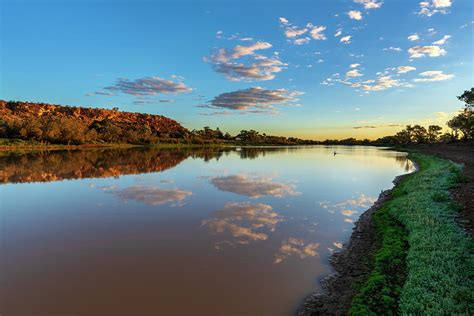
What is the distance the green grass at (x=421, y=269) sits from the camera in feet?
19.1

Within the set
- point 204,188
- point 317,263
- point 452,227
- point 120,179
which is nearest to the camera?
point 317,263

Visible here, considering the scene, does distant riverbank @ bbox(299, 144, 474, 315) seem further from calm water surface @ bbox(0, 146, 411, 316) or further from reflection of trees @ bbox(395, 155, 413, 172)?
reflection of trees @ bbox(395, 155, 413, 172)

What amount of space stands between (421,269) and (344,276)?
1.91m

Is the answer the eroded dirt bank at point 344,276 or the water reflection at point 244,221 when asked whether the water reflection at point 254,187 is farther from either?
the eroded dirt bank at point 344,276

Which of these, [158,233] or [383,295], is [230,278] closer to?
[383,295]

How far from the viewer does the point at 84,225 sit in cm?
1244

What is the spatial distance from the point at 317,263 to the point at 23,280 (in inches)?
333

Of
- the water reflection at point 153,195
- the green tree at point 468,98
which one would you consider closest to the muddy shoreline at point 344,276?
the water reflection at point 153,195

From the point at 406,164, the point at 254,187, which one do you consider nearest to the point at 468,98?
the point at 406,164

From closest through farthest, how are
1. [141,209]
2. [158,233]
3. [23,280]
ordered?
[23,280], [158,233], [141,209]

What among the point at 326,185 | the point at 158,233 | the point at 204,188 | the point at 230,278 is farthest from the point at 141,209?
the point at 326,185

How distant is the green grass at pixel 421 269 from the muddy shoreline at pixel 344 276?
0.30 m

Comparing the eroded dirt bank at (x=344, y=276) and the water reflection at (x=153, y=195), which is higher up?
the water reflection at (x=153, y=195)

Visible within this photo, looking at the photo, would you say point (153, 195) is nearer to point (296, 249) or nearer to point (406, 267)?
point (296, 249)
